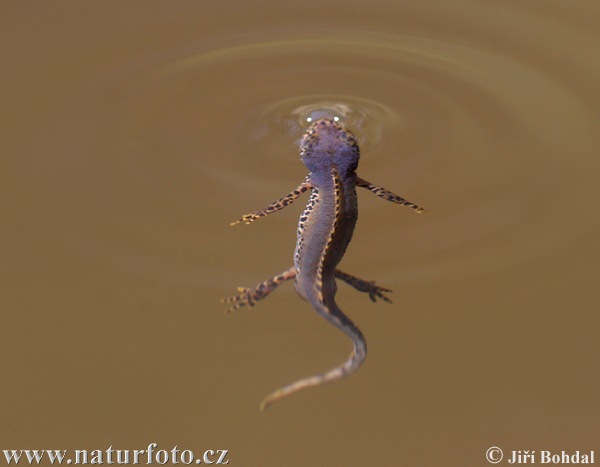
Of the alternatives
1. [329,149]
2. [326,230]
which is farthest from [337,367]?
[329,149]

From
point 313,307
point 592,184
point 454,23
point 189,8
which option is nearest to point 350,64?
point 454,23

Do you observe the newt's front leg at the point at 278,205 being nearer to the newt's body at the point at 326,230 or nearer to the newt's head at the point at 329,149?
the newt's body at the point at 326,230

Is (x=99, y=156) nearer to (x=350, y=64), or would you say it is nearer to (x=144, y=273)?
(x=144, y=273)

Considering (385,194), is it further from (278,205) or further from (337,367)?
(337,367)

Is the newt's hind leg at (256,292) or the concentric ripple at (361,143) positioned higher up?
the concentric ripple at (361,143)

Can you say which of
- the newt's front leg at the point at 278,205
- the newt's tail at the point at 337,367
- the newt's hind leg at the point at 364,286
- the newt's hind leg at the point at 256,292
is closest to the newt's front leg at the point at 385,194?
the newt's front leg at the point at 278,205

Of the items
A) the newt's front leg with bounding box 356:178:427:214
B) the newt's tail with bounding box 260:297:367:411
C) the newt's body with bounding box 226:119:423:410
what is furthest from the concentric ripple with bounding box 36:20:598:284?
the newt's tail with bounding box 260:297:367:411

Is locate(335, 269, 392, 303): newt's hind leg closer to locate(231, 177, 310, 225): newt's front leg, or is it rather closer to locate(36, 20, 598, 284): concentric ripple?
locate(36, 20, 598, 284): concentric ripple
